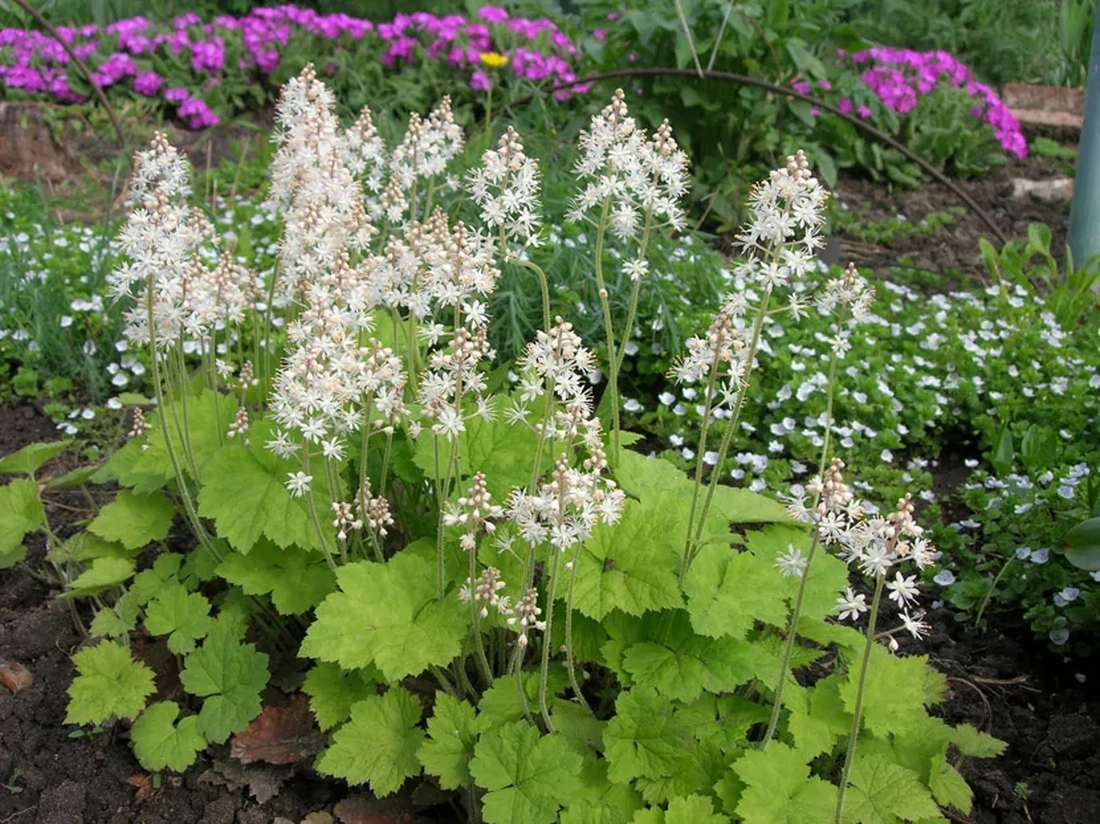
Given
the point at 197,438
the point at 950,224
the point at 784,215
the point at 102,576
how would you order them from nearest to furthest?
the point at 784,215 < the point at 102,576 < the point at 197,438 < the point at 950,224

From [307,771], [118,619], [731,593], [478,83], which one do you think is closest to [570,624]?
[731,593]

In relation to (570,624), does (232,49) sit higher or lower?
lower

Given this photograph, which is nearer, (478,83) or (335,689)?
(335,689)

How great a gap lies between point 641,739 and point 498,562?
497mm

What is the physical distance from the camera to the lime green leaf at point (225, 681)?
246 centimetres

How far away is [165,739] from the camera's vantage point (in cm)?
249

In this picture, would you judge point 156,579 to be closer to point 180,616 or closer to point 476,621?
point 180,616

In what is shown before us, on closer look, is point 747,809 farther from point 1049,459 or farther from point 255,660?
point 1049,459

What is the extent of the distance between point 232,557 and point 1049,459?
8.79ft

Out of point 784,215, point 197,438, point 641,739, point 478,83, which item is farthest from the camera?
point 478,83

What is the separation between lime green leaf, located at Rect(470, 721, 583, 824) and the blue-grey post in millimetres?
4327

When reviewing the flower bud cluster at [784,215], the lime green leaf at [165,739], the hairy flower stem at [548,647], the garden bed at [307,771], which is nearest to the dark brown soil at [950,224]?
the garden bed at [307,771]

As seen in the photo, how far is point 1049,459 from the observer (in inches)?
139

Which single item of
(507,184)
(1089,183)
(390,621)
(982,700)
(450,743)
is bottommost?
(982,700)
